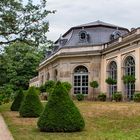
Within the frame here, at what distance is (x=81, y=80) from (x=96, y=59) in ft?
9.55

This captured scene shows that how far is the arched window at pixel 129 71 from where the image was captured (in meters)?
36.3

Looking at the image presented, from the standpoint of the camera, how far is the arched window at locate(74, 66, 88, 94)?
143 ft

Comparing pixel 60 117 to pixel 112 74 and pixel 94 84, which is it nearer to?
pixel 94 84

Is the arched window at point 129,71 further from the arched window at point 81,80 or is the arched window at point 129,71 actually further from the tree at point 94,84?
the arched window at point 81,80

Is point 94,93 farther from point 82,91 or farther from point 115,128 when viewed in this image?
point 115,128

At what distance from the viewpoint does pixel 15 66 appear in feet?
219

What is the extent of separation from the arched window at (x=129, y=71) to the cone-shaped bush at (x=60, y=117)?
72.9 ft

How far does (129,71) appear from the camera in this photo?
37.1m

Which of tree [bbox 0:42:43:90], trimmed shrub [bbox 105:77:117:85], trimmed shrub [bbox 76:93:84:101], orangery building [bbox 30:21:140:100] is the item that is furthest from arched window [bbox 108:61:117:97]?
tree [bbox 0:42:43:90]

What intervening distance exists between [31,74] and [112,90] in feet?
109

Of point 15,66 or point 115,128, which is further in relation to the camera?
point 15,66

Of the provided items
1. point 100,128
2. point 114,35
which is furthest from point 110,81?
point 100,128

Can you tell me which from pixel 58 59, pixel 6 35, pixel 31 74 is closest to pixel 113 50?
pixel 58 59

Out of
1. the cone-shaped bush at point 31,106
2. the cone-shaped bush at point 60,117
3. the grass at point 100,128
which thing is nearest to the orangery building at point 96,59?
the grass at point 100,128
